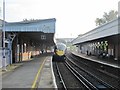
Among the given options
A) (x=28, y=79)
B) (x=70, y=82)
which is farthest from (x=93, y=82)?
(x=28, y=79)

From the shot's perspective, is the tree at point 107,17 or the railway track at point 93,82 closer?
the railway track at point 93,82

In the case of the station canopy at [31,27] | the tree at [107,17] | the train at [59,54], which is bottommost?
the train at [59,54]

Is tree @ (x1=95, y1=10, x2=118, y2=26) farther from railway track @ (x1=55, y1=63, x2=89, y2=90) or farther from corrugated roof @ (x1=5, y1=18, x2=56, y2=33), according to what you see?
railway track @ (x1=55, y1=63, x2=89, y2=90)

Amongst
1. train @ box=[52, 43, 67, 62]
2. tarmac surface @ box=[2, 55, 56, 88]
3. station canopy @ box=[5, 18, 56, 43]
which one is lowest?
tarmac surface @ box=[2, 55, 56, 88]

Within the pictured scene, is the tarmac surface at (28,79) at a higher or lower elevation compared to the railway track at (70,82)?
higher

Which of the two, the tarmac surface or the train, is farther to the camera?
the train

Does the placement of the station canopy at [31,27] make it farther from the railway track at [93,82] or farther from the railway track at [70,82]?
the railway track at [93,82]

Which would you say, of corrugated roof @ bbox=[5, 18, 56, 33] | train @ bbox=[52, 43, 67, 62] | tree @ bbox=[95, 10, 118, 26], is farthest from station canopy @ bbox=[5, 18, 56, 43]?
tree @ bbox=[95, 10, 118, 26]

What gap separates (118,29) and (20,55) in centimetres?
1918

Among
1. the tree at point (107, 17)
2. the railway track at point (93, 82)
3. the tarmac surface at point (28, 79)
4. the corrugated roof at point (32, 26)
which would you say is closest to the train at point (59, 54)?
the corrugated roof at point (32, 26)

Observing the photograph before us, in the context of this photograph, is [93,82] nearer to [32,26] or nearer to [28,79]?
[28,79]

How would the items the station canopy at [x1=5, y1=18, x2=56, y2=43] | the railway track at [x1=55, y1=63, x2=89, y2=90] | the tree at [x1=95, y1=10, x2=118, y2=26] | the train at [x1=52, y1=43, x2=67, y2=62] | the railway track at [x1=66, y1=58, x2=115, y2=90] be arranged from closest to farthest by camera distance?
1. the railway track at [x1=66, y1=58, x2=115, y2=90]
2. the railway track at [x1=55, y1=63, x2=89, y2=90]
3. the station canopy at [x1=5, y1=18, x2=56, y2=43]
4. the train at [x1=52, y1=43, x2=67, y2=62]
5. the tree at [x1=95, y1=10, x2=118, y2=26]

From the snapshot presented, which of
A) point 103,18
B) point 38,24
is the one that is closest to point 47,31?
point 38,24

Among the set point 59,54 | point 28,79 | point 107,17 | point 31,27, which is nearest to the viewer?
point 28,79
